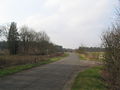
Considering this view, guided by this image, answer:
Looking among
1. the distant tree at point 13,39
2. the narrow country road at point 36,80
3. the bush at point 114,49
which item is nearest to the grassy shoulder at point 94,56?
the bush at point 114,49

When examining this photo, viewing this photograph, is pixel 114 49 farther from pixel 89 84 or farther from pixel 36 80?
pixel 36 80

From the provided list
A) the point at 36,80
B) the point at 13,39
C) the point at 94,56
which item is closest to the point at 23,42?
the point at 13,39

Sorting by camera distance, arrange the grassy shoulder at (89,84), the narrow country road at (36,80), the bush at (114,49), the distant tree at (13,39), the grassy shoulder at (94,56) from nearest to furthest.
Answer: the bush at (114,49) < the narrow country road at (36,80) < the grassy shoulder at (89,84) < the grassy shoulder at (94,56) < the distant tree at (13,39)

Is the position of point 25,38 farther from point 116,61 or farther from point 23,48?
point 116,61

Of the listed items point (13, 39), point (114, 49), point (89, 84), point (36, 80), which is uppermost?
point (13, 39)

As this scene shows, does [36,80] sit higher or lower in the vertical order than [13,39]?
lower

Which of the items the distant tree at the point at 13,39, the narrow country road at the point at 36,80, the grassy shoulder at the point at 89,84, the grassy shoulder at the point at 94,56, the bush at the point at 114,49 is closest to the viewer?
the bush at the point at 114,49

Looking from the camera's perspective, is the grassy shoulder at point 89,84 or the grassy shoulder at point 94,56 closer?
the grassy shoulder at point 89,84

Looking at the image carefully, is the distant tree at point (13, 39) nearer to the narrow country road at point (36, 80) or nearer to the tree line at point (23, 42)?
the tree line at point (23, 42)

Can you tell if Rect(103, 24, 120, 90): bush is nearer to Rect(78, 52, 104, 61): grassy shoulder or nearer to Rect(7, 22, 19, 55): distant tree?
Rect(78, 52, 104, 61): grassy shoulder

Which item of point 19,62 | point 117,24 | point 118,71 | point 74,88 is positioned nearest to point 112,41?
point 117,24

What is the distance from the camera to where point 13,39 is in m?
72.8

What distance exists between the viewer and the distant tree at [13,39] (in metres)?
69.3

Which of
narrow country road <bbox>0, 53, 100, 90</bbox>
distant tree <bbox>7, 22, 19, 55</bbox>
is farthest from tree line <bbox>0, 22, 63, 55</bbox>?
narrow country road <bbox>0, 53, 100, 90</bbox>
